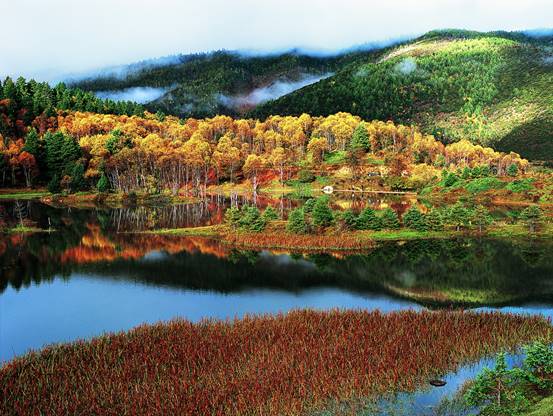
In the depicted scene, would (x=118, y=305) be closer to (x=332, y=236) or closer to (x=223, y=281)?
(x=223, y=281)

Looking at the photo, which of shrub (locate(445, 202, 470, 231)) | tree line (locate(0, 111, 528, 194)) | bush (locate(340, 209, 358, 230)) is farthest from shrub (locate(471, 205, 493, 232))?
tree line (locate(0, 111, 528, 194))

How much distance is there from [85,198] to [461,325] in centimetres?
9943

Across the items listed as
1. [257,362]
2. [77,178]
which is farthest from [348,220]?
[77,178]

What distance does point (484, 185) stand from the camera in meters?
111

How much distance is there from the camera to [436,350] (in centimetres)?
2422

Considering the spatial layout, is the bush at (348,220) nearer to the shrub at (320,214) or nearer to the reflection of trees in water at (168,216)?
the shrub at (320,214)

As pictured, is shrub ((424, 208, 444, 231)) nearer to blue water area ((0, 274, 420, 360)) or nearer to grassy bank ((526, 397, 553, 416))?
blue water area ((0, 274, 420, 360))

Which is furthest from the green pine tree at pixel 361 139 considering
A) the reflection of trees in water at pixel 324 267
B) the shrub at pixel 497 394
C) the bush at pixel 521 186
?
the shrub at pixel 497 394

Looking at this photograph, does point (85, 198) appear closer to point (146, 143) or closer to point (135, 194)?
point (135, 194)

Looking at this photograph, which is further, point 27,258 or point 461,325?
point 27,258

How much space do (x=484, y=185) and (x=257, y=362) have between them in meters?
99.1

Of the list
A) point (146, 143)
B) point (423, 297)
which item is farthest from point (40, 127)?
point (423, 297)

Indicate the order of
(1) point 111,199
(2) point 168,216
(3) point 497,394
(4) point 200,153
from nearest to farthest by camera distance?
(3) point 497,394, (2) point 168,216, (1) point 111,199, (4) point 200,153

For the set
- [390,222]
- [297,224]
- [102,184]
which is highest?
[102,184]
